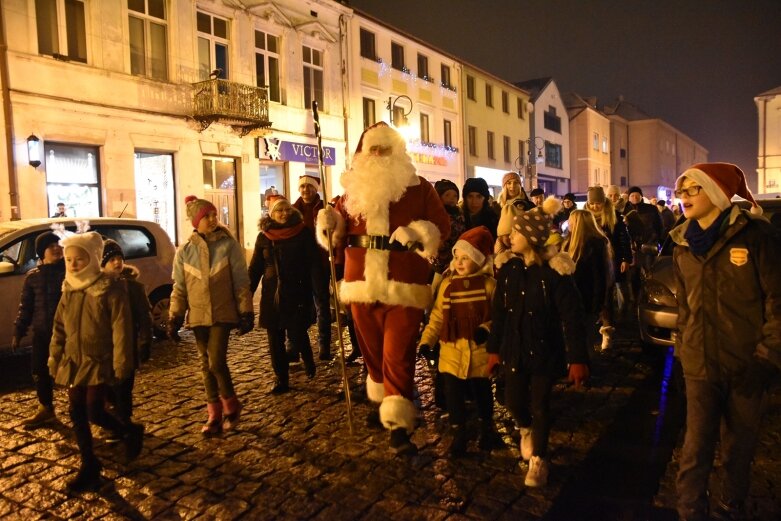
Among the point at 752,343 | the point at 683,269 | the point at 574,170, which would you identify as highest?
the point at 574,170

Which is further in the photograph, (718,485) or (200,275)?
(200,275)

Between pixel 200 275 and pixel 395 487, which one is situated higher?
pixel 200 275

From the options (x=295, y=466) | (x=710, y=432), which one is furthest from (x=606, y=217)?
(x=295, y=466)

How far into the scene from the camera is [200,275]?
4.96m

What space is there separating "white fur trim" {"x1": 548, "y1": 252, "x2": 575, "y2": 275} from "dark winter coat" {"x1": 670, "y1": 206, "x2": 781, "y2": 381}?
2.60 feet

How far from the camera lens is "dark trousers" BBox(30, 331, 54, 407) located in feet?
17.2

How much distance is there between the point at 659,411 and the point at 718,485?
62.2 inches

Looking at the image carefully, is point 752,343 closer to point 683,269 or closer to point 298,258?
point 683,269

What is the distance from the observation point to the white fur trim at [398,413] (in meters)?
4.42

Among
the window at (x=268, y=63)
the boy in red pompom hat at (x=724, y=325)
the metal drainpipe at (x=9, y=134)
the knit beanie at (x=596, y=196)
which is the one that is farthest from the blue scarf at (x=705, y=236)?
the window at (x=268, y=63)

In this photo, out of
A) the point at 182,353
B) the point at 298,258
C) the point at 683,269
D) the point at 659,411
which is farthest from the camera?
the point at 182,353

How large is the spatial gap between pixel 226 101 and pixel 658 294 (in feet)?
48.3

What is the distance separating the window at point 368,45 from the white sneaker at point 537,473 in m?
23.5

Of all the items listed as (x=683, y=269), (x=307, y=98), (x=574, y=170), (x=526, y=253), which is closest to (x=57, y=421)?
(x=526, y=253)
